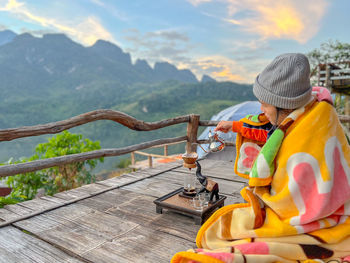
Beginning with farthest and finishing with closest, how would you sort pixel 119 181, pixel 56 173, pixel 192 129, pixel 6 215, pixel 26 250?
pixel 56 173, pixel 192 129, pixel 119 181, pixel 6 215, pixel 26 250

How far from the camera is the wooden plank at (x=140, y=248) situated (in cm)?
142

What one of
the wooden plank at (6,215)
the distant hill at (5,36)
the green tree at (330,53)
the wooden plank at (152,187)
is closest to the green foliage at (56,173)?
the wooden plank at (152,187)

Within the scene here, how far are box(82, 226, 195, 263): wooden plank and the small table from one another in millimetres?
210

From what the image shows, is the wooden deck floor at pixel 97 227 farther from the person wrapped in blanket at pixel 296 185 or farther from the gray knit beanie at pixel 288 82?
the gray knit beanie at pixel 288 82

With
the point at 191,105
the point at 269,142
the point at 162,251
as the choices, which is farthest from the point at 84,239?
the point at 191,105

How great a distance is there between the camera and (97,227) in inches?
70.7

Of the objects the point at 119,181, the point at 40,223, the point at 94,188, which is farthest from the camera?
the point at 119,181

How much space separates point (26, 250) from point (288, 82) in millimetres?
1736

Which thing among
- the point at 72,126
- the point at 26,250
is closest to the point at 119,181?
the point at 72,126

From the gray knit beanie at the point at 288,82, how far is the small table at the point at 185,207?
92 centimetres

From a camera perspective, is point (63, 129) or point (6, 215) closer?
point (6, 215)

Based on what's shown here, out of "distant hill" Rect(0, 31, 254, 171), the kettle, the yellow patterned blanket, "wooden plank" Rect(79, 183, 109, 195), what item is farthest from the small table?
"distant hill" Rect(0, 31, 254, 171)

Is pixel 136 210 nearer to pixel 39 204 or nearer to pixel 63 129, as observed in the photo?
pixel 39 204

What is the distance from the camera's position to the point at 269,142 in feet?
3.99
